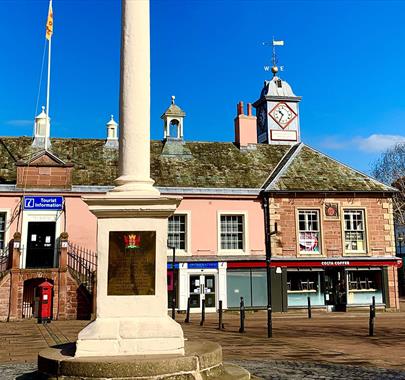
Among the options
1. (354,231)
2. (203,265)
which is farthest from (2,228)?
(354,231)

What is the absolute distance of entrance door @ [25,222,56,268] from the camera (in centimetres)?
2314

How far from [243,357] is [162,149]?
1929cm

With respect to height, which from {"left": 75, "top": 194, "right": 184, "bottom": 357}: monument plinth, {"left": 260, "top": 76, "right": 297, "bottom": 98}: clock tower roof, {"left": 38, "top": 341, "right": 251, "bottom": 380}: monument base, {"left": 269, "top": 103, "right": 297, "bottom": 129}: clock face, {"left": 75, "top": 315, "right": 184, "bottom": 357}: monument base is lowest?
{"left": 38, "top": 341, "right": 251, "bottom": 380}: monument base

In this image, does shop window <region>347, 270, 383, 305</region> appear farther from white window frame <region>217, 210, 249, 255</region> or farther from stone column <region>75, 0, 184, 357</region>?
stone column <region>75, 0, 184, 357</region>

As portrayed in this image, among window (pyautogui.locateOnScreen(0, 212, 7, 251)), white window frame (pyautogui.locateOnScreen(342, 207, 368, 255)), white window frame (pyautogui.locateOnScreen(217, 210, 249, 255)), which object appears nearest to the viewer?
window (pyautogui.locateOnScreen(0, 212, 7, 251))

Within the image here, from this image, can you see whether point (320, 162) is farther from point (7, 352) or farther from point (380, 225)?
point (7, 352)

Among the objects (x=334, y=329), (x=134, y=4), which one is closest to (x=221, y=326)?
(x=334, y=329)

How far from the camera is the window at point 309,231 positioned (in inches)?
1003

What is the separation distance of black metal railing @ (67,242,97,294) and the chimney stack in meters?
11.6

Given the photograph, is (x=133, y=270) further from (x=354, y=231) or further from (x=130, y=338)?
(x=354, y=231)

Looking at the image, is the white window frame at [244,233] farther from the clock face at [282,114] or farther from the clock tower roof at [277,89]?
the clock tower roof at [277,89]

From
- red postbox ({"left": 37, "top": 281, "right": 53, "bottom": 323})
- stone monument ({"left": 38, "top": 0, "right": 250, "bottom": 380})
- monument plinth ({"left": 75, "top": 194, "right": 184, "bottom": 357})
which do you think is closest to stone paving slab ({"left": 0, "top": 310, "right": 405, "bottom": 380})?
red postbox ({"left": 37, "top": 281, "right": 53, "bottom": 323})

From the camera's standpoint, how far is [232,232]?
25.6 metres

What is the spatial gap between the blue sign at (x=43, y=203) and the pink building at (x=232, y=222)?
46 millimetres
